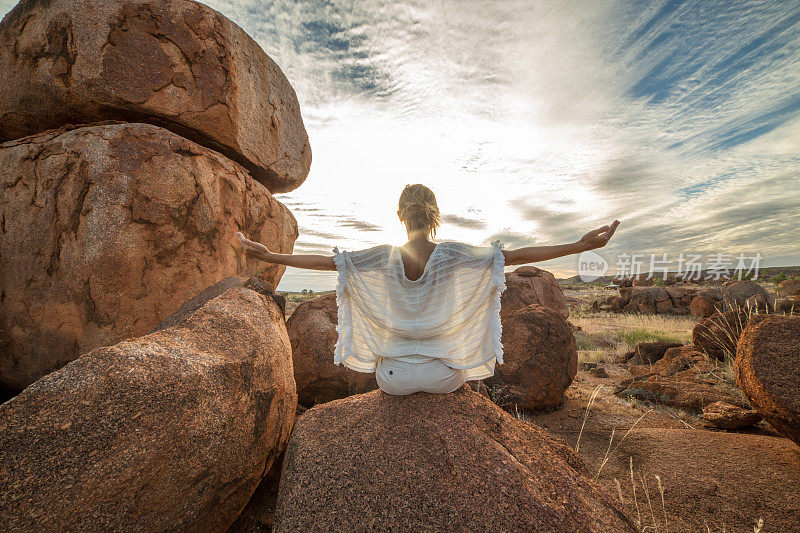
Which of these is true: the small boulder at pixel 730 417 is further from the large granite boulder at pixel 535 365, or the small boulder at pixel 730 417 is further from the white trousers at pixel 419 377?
the white trousers at pixel 419 377

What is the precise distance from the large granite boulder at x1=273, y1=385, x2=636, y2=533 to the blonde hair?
4.24ft

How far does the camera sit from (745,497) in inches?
112

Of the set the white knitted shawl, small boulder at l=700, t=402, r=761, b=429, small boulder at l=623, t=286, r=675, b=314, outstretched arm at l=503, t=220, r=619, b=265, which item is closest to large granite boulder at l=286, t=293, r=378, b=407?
the white knitted shawl

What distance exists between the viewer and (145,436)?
1.74 metres

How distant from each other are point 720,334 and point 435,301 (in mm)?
7596

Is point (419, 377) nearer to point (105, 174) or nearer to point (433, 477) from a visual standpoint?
point (433, 477)

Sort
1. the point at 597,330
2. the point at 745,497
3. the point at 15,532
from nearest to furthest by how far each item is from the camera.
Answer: the point at 15,532 < the point at 745,497 < the point at 597,330

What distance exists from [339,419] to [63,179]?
3.62 m

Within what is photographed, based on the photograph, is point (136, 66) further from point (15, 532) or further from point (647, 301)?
point (647, 301)

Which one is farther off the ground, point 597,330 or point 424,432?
point 424,432

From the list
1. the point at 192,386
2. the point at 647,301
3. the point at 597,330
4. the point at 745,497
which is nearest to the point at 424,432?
the point at 192,386

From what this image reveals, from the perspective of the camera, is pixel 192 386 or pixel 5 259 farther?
pixel 5 259

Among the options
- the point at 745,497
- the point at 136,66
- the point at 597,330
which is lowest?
the point at 597,330

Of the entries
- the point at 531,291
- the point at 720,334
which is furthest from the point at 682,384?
the point at 531,291
